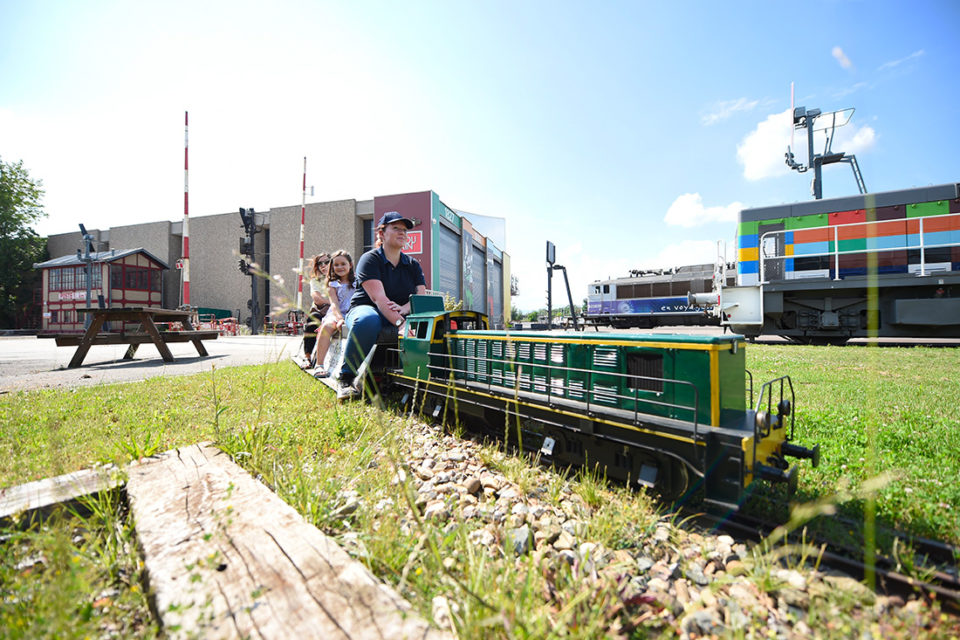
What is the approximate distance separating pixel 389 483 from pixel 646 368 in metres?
1.89

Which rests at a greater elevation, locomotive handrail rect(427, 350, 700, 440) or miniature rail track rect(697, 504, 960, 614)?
locomotive handrail rect(427, 350, 700, 440)

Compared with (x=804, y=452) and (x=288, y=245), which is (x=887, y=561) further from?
(x=288, y=245)

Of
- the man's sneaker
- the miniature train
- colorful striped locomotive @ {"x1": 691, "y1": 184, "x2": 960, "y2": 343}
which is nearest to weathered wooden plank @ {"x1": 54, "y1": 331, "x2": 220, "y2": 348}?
the man's sneaker

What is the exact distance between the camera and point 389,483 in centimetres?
236

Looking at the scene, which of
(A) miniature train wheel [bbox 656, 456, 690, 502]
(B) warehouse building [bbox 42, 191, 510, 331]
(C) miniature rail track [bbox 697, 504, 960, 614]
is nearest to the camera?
(C) miniature rail track [bbox 697, 504, 960, 614]

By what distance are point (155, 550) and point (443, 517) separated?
4.17 feet

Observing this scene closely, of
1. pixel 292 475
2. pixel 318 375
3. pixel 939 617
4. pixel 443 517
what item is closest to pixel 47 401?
pixel 318 375

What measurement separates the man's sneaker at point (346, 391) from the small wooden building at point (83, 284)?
3409 cm

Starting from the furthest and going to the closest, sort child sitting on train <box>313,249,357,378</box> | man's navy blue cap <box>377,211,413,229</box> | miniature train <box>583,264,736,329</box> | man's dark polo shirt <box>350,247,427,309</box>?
miniature train <box>583,264,736,329</box> < child sitting on train <box>313,249,357,378</box> < man's navy blue cap <box>377,211,413,229</box> < man's dark polo shirt <box>350,247,427,309</box>

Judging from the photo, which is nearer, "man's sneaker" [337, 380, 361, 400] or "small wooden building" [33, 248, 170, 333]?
"man's sneaker" [337, 380, 361, 400]

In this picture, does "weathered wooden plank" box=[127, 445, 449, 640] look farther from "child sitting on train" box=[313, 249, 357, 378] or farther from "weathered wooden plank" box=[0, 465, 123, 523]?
"child sitting on train" box=[313, 249, 357, 378]

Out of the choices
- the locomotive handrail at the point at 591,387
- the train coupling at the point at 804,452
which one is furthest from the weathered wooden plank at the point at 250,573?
the train coupling at the point at 804,452

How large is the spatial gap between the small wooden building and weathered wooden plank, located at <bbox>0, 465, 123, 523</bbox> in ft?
115

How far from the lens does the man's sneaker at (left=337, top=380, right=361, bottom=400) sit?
3.94 meters
